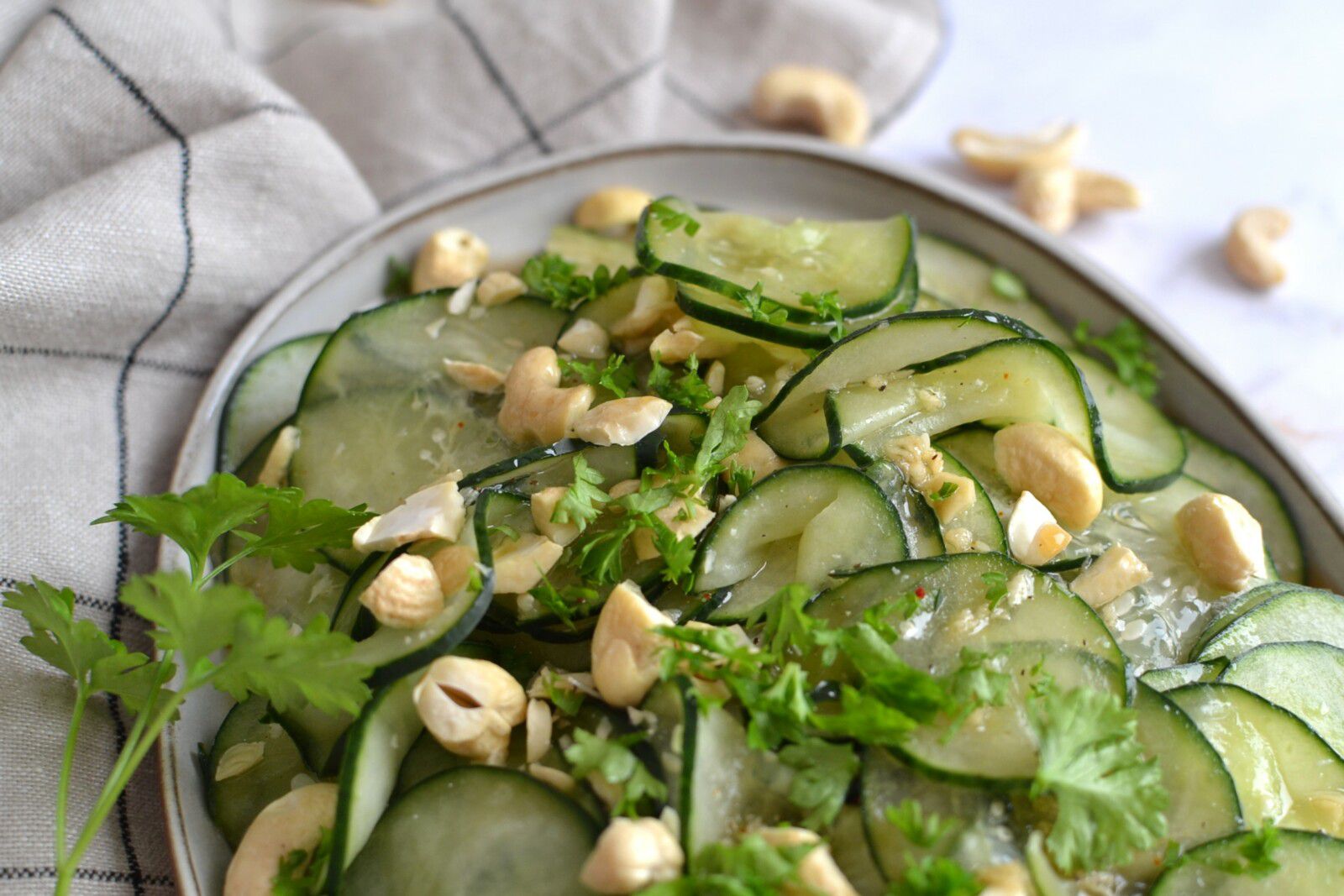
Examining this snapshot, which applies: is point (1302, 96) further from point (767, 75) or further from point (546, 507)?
point (546, 507)

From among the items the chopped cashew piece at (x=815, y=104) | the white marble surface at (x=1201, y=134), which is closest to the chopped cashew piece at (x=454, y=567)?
the chopped cashew piece at (x=815, y=104)

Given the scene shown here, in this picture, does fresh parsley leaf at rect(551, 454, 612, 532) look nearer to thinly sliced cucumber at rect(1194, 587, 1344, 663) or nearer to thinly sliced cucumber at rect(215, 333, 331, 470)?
thinly sliced cucumber at rect(215, 333, 331, 470)

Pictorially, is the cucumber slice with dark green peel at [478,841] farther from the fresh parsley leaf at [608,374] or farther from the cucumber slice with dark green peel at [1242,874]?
the cucumber slice with dark green peel at [1242,874]

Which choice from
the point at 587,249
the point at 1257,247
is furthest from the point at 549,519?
the point at 1257,247

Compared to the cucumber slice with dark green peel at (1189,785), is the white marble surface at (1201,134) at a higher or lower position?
higher

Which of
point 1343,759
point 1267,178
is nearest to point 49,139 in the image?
point 1343,759

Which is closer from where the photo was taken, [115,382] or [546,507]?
[546,507]
